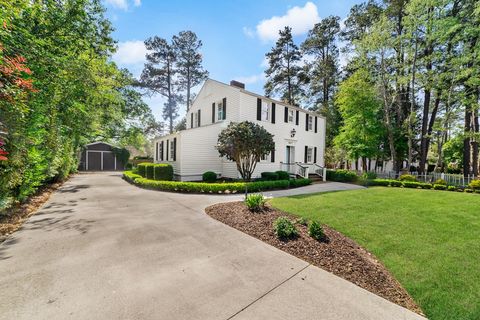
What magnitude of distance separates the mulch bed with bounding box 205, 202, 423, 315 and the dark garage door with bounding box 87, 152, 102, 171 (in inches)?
1067

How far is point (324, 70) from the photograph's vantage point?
2377 centimetres

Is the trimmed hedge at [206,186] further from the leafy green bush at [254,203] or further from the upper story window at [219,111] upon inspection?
the upper story window at [219,111]

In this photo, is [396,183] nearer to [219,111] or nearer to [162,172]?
[219,111]

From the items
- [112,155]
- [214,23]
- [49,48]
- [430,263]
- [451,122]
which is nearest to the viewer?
[430,263]

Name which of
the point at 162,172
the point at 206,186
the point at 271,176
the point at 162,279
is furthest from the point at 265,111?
the point at 162,279

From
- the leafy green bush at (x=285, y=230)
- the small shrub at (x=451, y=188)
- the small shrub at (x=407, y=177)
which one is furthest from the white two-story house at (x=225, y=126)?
the leafy green bush at (x=285, y=230)

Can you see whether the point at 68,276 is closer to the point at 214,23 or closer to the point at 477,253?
the point at 477,253

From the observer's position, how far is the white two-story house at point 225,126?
13391 mm

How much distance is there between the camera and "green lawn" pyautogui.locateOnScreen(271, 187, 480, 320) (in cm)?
286

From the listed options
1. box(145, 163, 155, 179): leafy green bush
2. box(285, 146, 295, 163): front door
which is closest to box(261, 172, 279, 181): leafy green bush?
box(285, 146, 295, 163): front door

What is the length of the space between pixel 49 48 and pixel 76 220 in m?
7.24

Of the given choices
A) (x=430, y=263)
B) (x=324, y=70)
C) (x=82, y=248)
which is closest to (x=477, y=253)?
(x=430, y=263)

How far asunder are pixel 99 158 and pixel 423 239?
31571mm

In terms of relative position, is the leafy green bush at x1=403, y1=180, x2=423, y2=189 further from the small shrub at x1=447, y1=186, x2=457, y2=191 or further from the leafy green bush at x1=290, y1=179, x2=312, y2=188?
the leafy green bush at x1=290, y1=179, x2=312, y2=188
